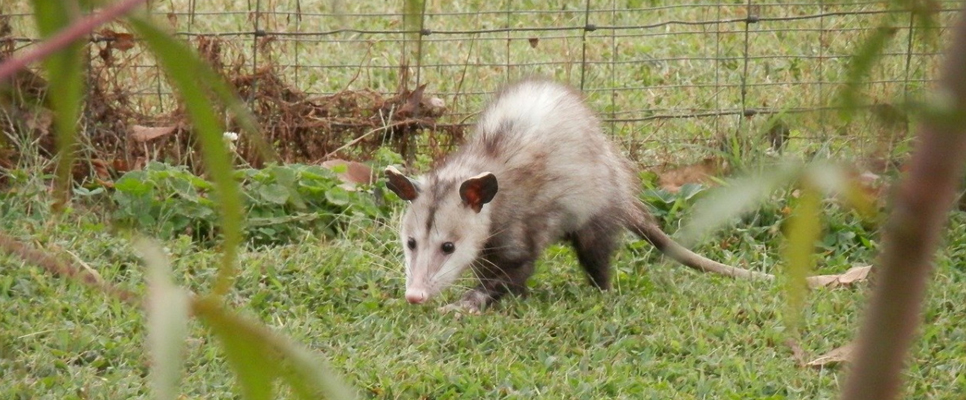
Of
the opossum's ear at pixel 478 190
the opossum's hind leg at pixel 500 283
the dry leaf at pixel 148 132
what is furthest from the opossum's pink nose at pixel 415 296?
the dry leaf at pixel 148 132

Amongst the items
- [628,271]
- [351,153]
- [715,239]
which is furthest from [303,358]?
[351,153]

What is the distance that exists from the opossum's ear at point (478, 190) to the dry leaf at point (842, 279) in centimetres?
119

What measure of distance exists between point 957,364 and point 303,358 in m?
3.29

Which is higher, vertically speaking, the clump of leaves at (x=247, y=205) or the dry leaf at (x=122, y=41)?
the dry leaf at (x=122, y=41)

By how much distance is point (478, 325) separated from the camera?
4.16 metres

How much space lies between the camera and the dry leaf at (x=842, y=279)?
4.55m

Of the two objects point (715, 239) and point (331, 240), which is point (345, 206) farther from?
point (715, 239)

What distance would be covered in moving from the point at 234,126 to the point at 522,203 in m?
1.58

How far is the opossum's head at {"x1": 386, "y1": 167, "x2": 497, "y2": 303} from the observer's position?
449 cm

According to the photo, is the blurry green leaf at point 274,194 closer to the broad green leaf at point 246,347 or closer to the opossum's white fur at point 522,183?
the opossum's white fur at point 522,183

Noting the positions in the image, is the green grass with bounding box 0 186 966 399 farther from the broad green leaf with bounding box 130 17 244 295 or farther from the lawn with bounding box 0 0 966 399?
the broad green leaf with bounding box 130 17 244 295

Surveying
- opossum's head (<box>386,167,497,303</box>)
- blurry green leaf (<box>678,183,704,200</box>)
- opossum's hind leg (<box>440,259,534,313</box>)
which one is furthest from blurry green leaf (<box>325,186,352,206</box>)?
blurry green leaf (<box>678,183,704,200</box>)

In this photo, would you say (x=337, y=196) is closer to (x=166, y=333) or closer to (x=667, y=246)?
(x=667, y=246)

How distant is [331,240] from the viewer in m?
5.02
